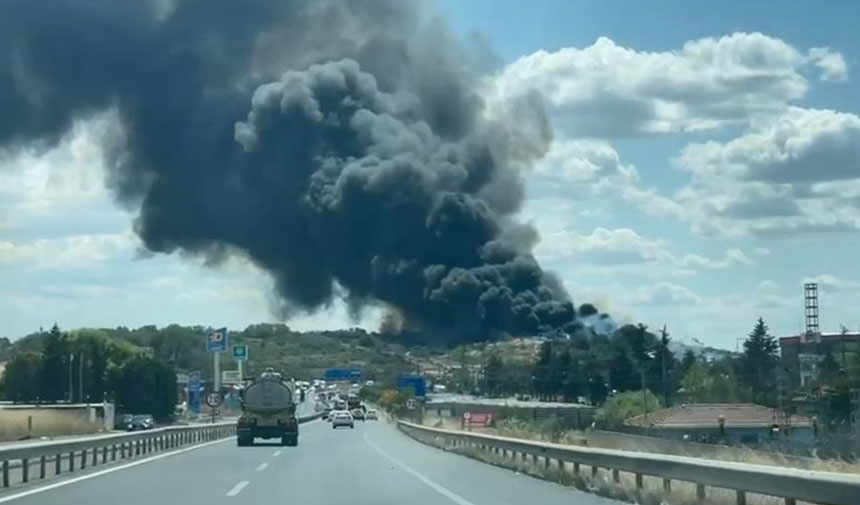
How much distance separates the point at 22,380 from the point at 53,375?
12.2ft

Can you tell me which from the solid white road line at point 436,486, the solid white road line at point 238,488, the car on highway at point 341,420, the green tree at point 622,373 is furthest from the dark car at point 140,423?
the solid white road line at point 238,488

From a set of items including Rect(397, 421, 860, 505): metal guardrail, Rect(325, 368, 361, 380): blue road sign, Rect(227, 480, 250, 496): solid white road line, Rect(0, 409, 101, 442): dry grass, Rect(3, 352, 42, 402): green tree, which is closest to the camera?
Rect(397, 421, 860, 505): metal guardrail

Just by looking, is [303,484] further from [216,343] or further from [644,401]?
[216,343]

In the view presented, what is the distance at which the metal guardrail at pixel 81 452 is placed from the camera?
2475 centimetres

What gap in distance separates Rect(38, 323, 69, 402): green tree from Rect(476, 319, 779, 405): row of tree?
35.5m

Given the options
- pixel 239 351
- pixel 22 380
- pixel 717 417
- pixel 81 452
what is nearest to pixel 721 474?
pixel 717 417

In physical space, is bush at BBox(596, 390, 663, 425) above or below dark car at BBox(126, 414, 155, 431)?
above

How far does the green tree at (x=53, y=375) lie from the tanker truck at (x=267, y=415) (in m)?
48.2

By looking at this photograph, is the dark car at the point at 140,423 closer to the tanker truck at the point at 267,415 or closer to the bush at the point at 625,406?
the tanker truck at the point at 267,415

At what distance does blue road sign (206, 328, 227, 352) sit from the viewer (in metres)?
84.1

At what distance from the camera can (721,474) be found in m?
15.5

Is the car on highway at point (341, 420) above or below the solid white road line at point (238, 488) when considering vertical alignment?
below

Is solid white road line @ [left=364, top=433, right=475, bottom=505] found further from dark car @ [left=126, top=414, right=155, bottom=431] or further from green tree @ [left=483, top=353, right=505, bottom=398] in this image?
green tree @ [left=483, top=353, right=505, bottom=398]

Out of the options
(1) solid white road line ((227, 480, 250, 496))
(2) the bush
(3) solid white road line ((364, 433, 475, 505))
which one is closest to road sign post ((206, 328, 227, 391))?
(2) the bush
